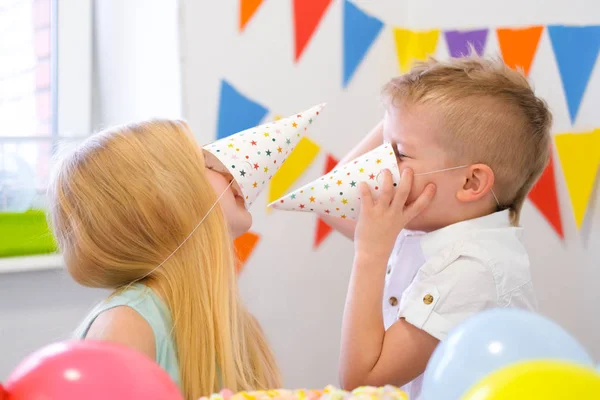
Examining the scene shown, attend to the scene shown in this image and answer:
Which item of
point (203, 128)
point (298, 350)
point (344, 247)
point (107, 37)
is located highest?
point (107, 37)

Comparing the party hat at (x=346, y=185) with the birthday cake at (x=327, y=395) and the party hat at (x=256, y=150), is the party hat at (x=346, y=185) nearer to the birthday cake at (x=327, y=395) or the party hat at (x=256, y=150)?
the party hat at (x=256, y=150)

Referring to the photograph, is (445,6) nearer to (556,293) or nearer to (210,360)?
(556,293)

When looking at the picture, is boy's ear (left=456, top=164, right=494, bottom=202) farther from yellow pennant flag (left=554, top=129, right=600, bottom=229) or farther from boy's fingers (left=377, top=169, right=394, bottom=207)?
yellow pennant flag (left=554, top=129, right=600, bottom=229)

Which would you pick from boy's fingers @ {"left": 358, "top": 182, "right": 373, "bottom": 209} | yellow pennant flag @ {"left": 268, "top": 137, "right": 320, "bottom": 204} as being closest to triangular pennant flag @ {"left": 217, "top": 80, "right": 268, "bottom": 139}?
yellow pennant flag @ {"left": 268, "top": 137, "right": 320, "bottom": 204}

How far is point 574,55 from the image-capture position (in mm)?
1412

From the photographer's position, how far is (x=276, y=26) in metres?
1.59

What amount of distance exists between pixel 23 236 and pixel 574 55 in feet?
4.12

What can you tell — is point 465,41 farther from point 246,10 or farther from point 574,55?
point 246,10

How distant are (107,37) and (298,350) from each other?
3.00ft

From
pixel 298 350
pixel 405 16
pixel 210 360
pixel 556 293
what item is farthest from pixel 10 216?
pixel 556 293

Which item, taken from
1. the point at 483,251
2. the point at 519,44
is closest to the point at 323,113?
the point at 519,44

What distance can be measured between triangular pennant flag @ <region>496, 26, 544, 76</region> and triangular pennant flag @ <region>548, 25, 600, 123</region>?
4 centimetres

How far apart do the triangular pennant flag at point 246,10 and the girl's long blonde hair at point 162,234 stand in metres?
0.57

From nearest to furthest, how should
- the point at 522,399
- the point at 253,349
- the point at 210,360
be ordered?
the point at 522,399 → the point at 210,360 → the point at 253,349
